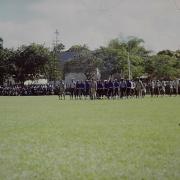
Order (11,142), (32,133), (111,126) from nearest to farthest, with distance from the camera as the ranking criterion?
(11,142) → (32,133) → (111,126)

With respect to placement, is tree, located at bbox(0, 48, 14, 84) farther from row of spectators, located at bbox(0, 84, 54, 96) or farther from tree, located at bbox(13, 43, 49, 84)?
row of spectators, located at bbox(0, 84, 54, 96)

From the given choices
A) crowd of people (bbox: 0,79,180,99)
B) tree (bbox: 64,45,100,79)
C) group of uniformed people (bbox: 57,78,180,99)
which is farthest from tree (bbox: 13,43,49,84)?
group of uniformed people (bbox: 57,78,180,99)

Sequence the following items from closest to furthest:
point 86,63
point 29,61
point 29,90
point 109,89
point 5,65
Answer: point 109,89
point 29,90
point 5,65
point 29,61
point 86,63

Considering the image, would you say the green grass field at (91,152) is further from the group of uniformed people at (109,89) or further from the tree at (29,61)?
the tree at (29,61)

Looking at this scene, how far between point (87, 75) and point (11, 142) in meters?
85.3

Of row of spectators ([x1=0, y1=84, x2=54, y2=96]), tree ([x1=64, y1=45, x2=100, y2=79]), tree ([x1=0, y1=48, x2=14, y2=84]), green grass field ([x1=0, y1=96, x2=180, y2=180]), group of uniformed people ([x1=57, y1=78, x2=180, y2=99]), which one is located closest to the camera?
green grass field ([x1=0, y1=96, x2=180, y2=180])

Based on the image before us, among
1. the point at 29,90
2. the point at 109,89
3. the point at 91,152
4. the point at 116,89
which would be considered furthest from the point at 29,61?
the point at 91,152

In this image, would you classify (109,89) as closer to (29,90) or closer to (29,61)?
(29,90)

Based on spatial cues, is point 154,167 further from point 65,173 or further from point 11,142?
point 11,142

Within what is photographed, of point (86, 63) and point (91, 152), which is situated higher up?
point (86, 63)

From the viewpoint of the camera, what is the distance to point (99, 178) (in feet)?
22.9

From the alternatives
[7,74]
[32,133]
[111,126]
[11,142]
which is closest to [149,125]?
[111,126]

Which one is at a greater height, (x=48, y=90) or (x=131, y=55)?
(x=131, y=55)

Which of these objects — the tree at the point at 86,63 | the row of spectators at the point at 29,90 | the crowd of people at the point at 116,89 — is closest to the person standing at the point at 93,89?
the crowd of people at the point at 116,89
